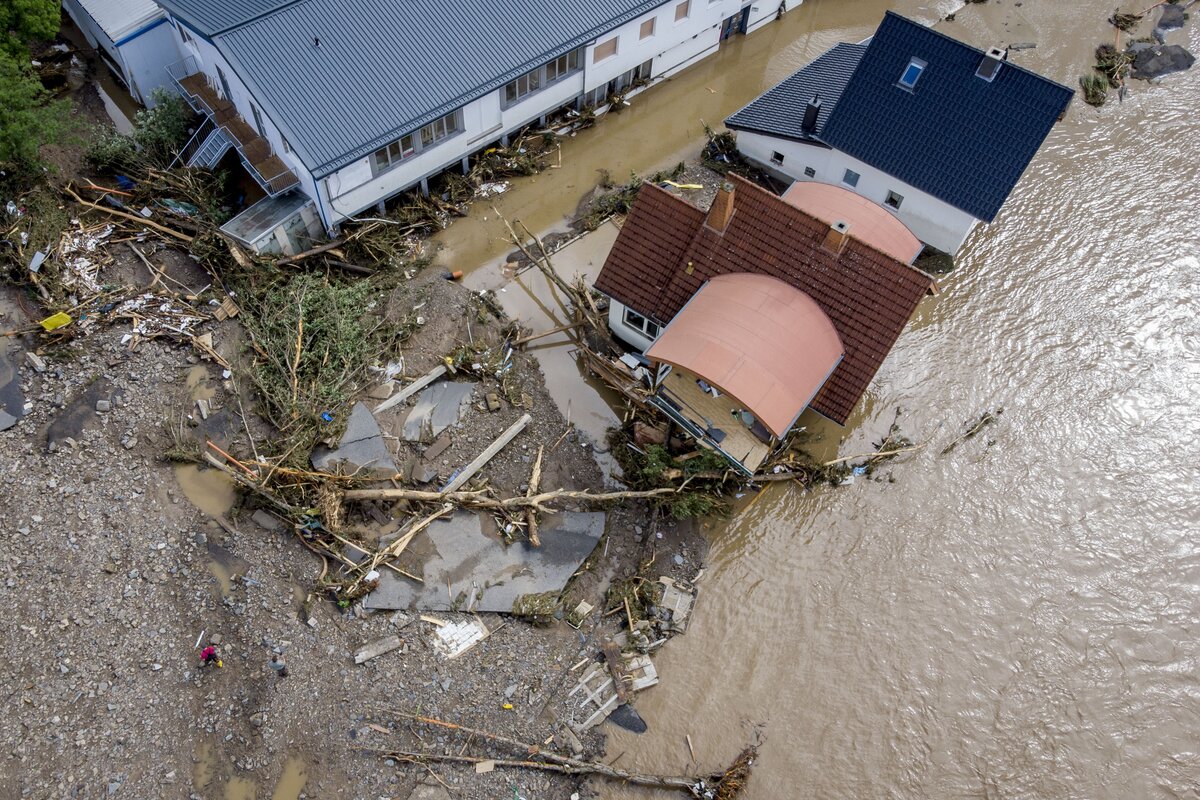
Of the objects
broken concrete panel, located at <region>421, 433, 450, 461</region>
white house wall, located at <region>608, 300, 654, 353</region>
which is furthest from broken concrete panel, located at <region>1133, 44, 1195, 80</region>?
broken concrete panel, located at <region>421, 433, 450, 461</region>

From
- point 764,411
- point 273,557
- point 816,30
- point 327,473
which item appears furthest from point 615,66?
point 273,557

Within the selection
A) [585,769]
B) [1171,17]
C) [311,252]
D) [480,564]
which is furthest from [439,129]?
[1171,17]

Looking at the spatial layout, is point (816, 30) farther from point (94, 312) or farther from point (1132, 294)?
point (94, 312)

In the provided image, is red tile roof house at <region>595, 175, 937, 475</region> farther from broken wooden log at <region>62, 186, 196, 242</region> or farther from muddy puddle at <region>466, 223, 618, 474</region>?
broken wooden log at <region>62, 186, 196, 242</region>

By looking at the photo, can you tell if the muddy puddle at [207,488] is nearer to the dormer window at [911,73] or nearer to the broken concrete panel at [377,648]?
the broken concrete panel at [377,648]

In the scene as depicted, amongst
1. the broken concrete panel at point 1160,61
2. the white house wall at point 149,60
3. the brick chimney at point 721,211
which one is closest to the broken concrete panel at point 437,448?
the brick chimney at point 721,211

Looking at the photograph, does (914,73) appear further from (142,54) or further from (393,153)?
(142,54)

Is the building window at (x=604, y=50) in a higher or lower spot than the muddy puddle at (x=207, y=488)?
higher
